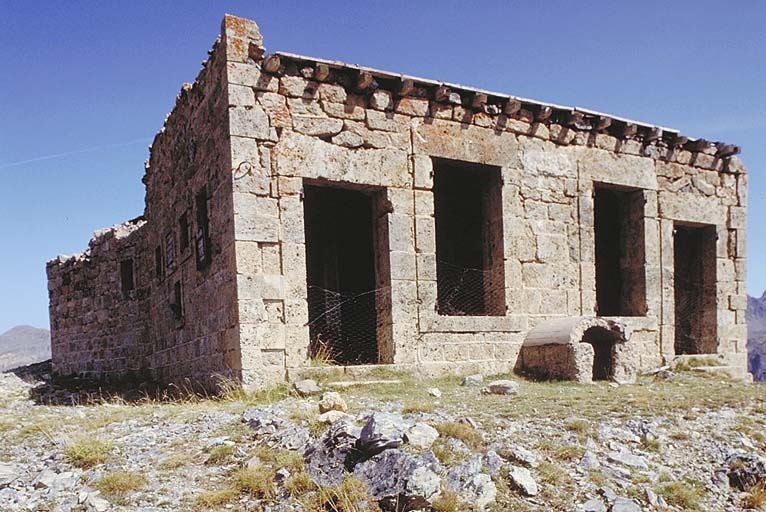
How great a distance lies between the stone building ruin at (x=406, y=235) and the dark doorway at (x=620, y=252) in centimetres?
4

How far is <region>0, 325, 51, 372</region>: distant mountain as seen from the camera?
2401 inches

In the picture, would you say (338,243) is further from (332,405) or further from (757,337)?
(757,337)

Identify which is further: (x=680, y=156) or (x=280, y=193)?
(x=680, y=156)

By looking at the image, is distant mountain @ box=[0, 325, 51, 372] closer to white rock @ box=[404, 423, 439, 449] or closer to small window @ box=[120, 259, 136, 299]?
small window @ box=[120, 259, 136, 299]

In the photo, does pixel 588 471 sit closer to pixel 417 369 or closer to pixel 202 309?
pixel 417 369

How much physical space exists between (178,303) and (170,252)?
3.43 feet

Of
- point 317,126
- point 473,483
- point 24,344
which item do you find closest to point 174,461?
point 473,483

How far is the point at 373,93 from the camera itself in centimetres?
846

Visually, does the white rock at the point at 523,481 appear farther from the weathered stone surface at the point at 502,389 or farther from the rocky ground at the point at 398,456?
the weathered stone surface at the point at 502,389

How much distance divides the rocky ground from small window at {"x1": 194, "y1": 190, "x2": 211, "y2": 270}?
8.19ft

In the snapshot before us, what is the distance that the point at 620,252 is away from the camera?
1119 centimetres

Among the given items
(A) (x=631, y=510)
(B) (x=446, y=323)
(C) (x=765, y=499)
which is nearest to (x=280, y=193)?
(B) (x=446, y=323)

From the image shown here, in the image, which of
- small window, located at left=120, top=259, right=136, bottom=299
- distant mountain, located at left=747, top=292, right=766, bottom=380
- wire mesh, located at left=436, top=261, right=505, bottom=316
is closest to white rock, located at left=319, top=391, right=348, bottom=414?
wire mesh, located at left=436, top=261, right=505, bottom=316

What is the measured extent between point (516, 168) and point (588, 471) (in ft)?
18.6
